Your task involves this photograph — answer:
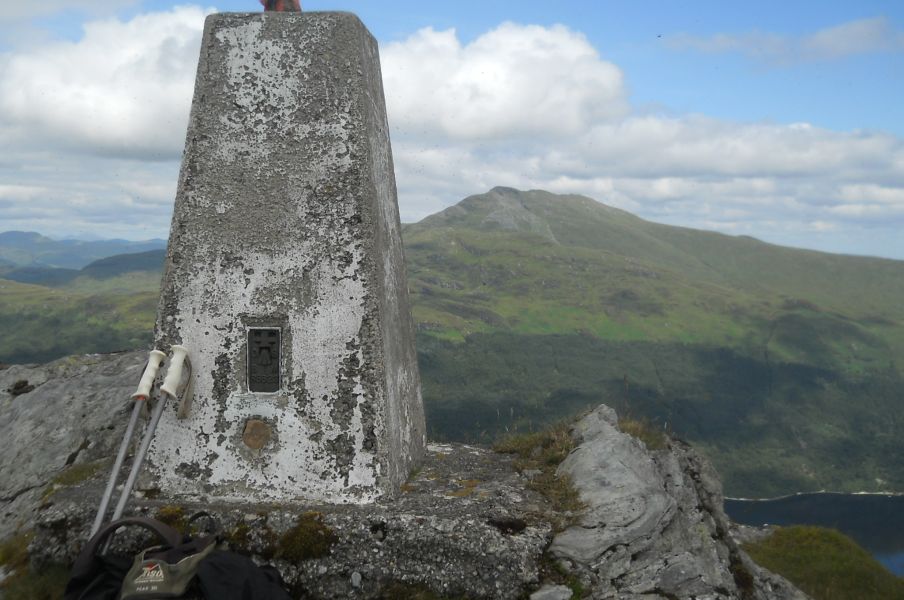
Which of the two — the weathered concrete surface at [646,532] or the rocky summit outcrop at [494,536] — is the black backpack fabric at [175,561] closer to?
the rocky summit outcrop at [494,536]

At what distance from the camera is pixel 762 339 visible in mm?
175750

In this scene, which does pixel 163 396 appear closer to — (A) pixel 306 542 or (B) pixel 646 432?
(A) pixel 306 542

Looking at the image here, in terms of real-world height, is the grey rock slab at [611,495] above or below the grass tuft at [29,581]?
above

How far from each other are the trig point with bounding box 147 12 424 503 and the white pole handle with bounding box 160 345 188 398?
178 mm

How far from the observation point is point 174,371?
6648 millimetres

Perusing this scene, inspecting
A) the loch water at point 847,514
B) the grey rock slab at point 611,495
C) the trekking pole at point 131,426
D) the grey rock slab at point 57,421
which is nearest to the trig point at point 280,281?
the trekking pole at point 131,426

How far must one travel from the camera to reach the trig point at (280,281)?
6.86 metres

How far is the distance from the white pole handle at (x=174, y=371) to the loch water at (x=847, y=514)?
242 feet

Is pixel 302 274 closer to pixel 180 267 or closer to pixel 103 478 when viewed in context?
pixel 180 267

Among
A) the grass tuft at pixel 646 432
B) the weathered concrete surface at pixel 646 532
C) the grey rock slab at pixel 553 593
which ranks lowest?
the grey rock slab at pixel 553 593

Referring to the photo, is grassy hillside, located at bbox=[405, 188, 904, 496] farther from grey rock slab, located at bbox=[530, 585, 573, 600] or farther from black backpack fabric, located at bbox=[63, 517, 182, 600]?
black backpack fabric, located at bbox=[63, 517, 182, 600]

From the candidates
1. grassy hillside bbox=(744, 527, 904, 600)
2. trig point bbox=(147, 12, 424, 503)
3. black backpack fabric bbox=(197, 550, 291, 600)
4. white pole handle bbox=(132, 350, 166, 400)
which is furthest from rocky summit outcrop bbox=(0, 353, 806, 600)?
grassy hillside bbox=(744, 527, 904, 600)

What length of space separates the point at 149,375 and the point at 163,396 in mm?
285

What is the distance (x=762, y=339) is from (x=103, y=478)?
616ft
